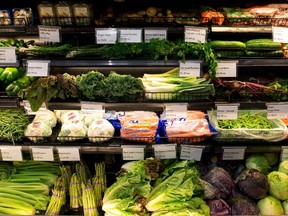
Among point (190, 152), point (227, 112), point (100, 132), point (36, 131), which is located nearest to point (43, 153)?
point (36, 131)

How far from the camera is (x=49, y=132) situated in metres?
2.99

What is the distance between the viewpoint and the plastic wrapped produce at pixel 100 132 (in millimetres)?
2928

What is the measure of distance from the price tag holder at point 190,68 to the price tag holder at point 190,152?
590 mm

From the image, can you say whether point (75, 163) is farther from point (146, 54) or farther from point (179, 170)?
point (146, 54)

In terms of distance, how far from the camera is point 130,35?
9.28ft

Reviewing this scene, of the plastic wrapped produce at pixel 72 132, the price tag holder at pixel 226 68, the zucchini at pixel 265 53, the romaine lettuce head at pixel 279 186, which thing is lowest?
the romaine lettuce head at pixel 279 186

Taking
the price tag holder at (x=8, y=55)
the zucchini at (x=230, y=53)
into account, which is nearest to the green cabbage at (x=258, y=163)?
the zucchini at (x=230, y=53)

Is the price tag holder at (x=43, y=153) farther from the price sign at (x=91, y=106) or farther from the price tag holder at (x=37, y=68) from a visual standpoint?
the price tag holder at (x=37, y=68)

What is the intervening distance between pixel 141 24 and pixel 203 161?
4.42 feet

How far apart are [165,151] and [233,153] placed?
23.4 inches

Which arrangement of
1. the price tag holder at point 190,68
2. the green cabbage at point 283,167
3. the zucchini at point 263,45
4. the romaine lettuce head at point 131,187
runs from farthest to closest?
the zucchini at point 263,45 → the green cabbage at point 283,167 → the price tag holder at point 190,68 → the romaine lettuce head at point 131,187

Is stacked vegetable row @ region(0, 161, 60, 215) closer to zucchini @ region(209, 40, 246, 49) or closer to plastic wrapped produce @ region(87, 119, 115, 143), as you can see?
plastic wrapped produce @ region(87, 119, 115, 143)

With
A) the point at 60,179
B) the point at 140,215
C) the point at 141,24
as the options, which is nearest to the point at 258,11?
the point at 141,24

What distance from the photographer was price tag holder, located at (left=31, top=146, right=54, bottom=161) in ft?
9.64
